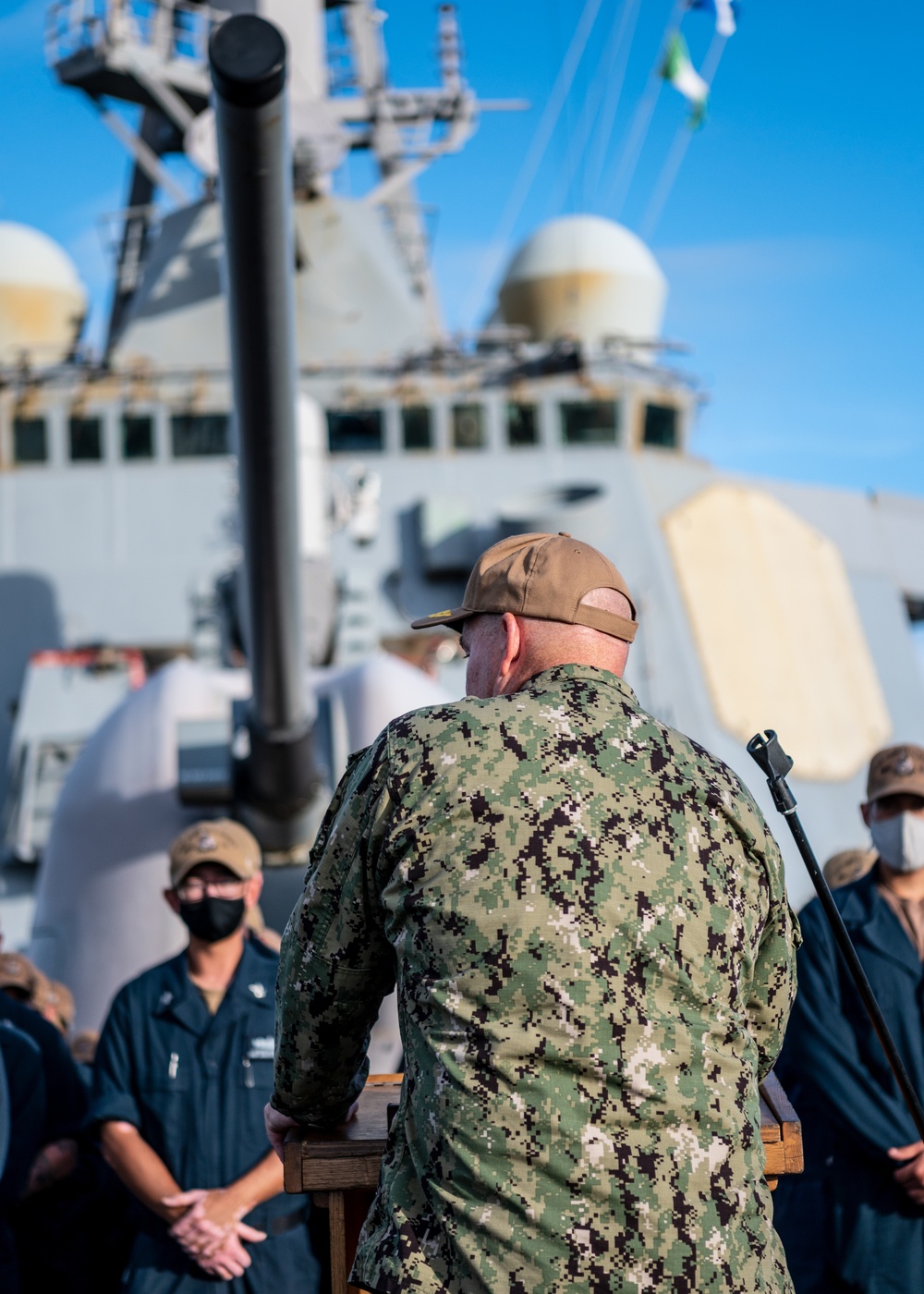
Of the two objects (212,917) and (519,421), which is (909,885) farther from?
(519,421)

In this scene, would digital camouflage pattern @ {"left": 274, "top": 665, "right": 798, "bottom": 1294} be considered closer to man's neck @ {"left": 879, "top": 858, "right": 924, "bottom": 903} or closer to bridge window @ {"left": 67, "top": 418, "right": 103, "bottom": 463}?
man's neck @ {"left": 879, "top": 858, "right": 924, "bottom": 903}

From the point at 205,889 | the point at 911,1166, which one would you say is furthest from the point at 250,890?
the point at 911,1166

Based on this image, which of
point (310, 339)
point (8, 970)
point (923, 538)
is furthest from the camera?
point (923, 538)

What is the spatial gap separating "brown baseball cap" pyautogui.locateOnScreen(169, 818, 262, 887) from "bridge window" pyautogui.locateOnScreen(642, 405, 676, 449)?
8685mm

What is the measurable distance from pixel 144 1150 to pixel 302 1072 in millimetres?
1314

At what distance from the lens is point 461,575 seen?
34.1 ft

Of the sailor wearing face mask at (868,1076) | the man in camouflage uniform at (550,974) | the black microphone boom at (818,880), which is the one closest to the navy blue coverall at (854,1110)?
the sailor wearing face mask at (868,1076)

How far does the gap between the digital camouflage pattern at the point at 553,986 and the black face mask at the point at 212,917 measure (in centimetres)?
131

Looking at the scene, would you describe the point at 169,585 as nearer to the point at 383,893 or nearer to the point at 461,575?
the point at 461,575

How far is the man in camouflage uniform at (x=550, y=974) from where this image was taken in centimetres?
138

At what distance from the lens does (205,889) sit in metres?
2.84

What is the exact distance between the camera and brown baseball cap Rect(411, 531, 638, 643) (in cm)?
157

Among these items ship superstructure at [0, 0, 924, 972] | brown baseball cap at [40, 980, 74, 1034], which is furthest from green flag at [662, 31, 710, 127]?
brown baseball cap at [40, 980, 74, 1034]

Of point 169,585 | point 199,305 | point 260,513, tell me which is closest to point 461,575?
point 169,585
